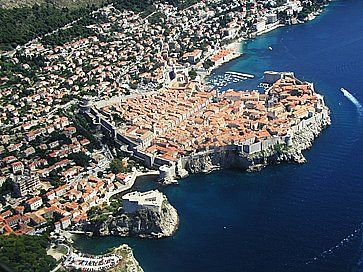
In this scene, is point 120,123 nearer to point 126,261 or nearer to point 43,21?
point 126,261

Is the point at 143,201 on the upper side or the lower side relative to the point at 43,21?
upper

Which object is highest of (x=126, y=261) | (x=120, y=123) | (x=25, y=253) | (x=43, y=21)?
(x=25, y=253)

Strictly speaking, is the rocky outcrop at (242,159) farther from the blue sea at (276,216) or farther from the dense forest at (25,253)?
the dense forest at (25,253)

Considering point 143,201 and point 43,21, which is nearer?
point 143,201

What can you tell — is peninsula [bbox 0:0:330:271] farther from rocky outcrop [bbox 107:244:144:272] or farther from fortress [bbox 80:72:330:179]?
rocky outcrop [bbox 107:244:144:272]

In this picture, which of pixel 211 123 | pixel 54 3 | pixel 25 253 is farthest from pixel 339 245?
pixel 54 3

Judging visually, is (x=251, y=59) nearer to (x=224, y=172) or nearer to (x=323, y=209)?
(x=224, y=172)

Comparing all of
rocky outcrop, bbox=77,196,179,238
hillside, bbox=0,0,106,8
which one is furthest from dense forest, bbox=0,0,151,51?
rocky outcrop, bbox=77,196,179,238

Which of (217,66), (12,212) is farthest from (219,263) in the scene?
(217,66)
